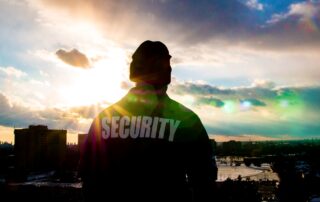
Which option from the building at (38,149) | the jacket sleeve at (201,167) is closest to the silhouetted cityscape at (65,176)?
the building at (38,149)

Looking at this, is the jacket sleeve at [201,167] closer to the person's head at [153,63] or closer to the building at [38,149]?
the person's head at [153,63]

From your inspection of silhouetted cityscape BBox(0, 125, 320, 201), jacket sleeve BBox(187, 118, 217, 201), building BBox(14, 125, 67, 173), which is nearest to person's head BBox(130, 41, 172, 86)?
jacket sleeve BBox(187, 118, 217, 201)

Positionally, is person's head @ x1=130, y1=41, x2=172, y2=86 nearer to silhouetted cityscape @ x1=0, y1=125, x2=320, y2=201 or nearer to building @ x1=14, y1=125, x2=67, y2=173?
silhouetted cityscape @ x1=0, y1=125, x2=320, y2=201

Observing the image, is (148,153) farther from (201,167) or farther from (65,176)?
(65,176)

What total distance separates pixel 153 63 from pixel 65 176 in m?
39.2

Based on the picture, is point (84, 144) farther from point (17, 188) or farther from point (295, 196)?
point (17, 188)

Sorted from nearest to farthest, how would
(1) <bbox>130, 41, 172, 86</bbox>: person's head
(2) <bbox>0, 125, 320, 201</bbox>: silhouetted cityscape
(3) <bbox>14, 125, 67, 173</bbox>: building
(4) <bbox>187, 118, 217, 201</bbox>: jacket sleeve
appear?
(4) <bbox>187, 118, 217, 201</bbox>: jacket sleeve < (1) <bbox>130, 41, 172, 86</bbox>: person's head < (2) <bbox>0, 125, 320, 201</bbox>: silhouetted cityscape < (3) <bbox>14, 125, 67, 173</bbox>: building

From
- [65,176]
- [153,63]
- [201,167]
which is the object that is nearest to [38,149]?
[65,176]

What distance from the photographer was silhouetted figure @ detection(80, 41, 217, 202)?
8.22 ft

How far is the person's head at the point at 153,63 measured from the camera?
8.75 ft

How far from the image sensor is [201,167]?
2.48 meters

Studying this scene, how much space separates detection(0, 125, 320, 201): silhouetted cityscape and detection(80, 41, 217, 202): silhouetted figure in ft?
0.57

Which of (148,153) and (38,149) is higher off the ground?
(148,153)

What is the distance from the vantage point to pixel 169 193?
2.51m
